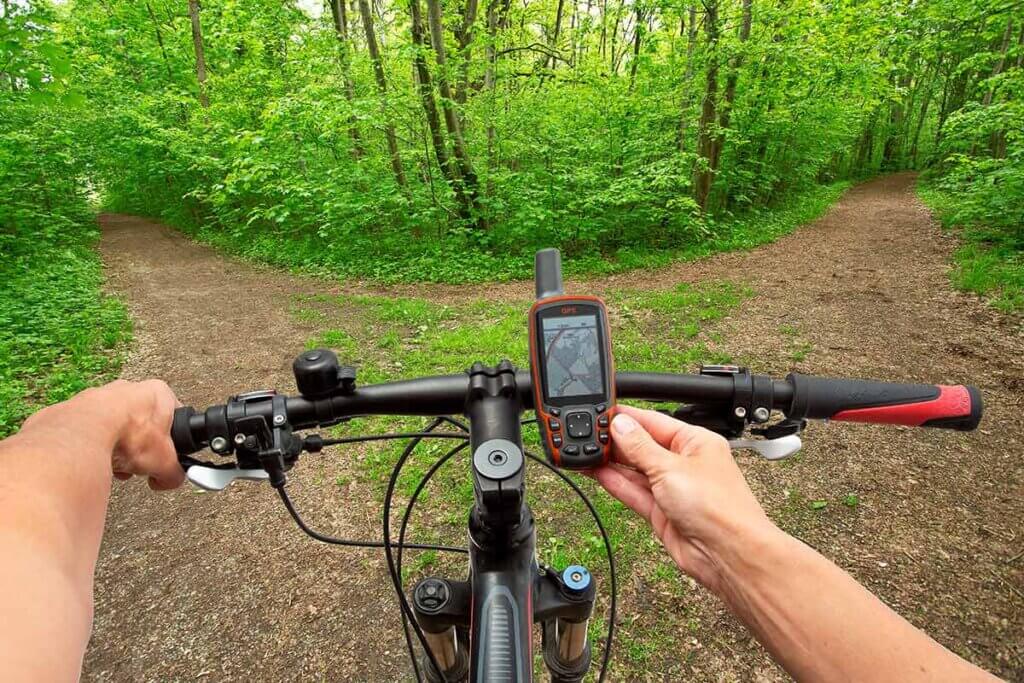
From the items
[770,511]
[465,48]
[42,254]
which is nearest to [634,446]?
[770,511]

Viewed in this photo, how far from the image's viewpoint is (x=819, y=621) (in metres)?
0.85

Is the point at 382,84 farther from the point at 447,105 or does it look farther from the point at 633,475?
Answer: the point at 633,475

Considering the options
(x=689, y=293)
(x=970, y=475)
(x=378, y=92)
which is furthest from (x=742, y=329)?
(x=378, y=92)

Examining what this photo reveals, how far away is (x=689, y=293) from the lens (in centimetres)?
829

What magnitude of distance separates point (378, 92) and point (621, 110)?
17.2 ft

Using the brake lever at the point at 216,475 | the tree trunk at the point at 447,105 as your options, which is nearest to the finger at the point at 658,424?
the brake lever at the point at 216,475

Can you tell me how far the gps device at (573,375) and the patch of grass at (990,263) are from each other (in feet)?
27.5

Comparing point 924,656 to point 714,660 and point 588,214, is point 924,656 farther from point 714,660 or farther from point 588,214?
point 588,214

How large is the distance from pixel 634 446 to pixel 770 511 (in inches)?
128

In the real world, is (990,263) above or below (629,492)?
below

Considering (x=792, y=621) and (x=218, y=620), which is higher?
(x=792, y=621)

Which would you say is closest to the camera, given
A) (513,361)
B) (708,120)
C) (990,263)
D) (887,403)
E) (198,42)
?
(887,403)

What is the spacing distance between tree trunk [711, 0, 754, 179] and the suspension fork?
11.3 meters

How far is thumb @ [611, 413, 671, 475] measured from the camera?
111 centimetres
